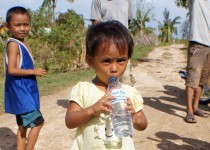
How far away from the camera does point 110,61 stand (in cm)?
180

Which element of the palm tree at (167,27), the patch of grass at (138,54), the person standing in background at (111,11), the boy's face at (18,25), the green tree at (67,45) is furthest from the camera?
the palm tree at (167,27)

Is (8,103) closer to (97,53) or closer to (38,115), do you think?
(38,115)

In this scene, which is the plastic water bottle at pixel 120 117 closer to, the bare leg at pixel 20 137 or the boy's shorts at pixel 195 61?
the bare leg at pixel 20 137

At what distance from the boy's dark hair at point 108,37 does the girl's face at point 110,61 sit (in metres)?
0.02

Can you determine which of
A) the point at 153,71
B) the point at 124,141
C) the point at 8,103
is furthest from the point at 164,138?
the point at 153,71

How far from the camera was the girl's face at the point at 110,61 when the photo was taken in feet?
5.87

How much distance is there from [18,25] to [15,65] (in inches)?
15.0

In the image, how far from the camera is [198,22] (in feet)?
15.0

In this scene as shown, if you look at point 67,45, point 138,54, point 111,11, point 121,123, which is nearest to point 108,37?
point 121,123

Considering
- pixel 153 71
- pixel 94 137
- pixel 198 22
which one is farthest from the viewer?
pixel 153 71

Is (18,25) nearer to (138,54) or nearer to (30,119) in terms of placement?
(30,119)

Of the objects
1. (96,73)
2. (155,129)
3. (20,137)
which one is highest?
(96,73)

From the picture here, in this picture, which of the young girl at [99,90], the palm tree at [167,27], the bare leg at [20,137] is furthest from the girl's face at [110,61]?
the palm tree at [167,27]

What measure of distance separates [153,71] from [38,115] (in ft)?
27.4
